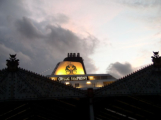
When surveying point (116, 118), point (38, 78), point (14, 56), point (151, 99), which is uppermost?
point (14, 56)

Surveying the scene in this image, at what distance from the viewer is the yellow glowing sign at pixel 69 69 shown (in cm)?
3412

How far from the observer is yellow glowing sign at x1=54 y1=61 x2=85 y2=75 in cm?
3412

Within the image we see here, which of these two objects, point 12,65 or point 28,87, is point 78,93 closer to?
point 28,87

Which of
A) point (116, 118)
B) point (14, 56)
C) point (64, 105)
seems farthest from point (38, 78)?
point (116, 118)

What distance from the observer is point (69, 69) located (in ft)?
113

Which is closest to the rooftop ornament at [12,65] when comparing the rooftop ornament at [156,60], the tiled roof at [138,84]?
the tiled roof at [138,84]

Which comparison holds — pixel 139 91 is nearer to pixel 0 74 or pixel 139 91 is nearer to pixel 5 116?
pixel 0 74

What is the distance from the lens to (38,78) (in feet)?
39.6

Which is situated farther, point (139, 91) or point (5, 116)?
point (5, 116)

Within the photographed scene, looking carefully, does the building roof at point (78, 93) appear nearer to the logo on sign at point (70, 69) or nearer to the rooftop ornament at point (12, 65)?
the rooftop ornament at point (12, 65)

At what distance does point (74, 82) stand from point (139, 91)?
18.8 m

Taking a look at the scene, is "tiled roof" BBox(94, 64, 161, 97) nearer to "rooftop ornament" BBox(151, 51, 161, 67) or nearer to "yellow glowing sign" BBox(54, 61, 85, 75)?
"rooftop ornament" BBox(151, 51, 161, 67)

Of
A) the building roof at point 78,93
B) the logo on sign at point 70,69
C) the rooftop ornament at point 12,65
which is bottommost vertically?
the building roof at point 78,93

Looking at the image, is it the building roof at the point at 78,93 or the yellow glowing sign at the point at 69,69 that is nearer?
the building roof at the point at 78,93
